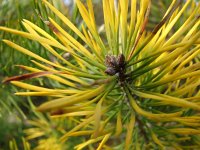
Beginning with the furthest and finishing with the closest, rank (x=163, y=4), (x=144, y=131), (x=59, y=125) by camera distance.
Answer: (x=59, y=125) < (x=163, y=4) < (x=144, y=131)

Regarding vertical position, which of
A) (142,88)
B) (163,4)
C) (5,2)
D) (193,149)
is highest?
(5,2)

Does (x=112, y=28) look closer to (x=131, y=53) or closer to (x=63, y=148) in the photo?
(x=131, y=53)

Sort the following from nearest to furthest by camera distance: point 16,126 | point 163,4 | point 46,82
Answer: point 46,82, point 163,4, point 16,126

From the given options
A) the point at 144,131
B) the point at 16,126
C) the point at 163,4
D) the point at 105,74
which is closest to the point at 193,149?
the point at 144,131

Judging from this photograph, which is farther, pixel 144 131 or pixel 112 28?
pixel 144 131

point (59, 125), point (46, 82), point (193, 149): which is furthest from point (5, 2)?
point (193, 149)

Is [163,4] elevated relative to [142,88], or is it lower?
elevated

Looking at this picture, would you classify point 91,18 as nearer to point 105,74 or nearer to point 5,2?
point 105,74

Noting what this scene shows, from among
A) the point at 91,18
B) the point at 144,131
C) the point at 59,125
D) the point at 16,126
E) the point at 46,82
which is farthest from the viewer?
the point at 16,126

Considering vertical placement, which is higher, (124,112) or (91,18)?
(91,18)
